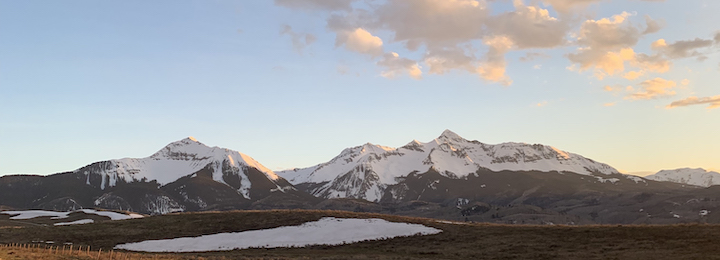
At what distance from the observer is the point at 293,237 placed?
219ft

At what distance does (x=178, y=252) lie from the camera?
59.2 m

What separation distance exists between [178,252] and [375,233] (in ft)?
73.7

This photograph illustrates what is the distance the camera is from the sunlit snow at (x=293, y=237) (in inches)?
2467

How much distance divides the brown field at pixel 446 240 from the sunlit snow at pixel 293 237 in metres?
2.95

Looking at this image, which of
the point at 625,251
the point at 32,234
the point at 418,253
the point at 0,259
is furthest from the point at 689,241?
the point at 32,234

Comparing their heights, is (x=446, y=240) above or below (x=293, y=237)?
below

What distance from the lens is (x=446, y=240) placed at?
60062 millimetres

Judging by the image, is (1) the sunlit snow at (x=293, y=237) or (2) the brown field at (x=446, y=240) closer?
(2) the brown field at (x=446, y=240)

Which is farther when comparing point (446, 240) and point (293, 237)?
point (293, 237)

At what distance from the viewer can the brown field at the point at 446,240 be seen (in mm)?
46438

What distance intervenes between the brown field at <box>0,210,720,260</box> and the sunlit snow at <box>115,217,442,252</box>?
2953 millimetres

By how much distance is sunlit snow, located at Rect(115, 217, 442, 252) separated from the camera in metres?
62.7

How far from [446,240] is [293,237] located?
60.8 feet

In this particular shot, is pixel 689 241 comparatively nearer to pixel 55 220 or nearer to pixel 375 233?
Answer: pixel 375 233
